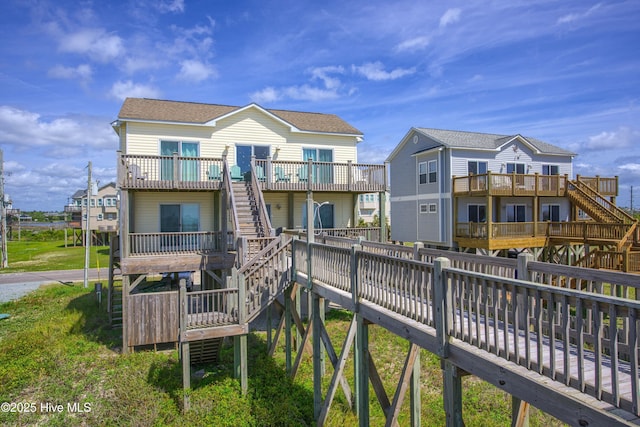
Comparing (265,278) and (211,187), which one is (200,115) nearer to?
(211,187)

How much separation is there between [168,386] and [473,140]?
23586mm

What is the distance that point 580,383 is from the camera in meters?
3.49

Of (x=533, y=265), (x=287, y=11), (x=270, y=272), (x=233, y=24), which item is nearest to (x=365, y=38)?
(x=287, y=11)

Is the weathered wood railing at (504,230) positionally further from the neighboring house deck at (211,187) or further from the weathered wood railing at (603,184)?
the neighboring house deck at (211,187)

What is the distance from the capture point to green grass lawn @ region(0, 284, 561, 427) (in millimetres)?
9086

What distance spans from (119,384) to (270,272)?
5.19 metres

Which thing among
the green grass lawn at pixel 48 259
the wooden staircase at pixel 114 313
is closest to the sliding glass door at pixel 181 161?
the wooden staircase at pixel 114 313

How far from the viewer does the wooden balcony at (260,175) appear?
14.6m

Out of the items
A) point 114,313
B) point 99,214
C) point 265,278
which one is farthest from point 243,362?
point 99,214

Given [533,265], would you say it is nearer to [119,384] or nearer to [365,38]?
[119,384]

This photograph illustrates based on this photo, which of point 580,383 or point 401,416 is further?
point 401,416

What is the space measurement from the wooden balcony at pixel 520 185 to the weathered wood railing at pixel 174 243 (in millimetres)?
15118

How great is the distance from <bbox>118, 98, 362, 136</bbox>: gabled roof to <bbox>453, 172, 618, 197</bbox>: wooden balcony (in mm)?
7892

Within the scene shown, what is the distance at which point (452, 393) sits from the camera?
16.3 feet
